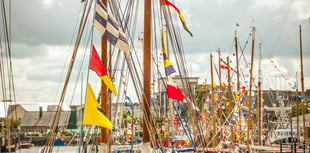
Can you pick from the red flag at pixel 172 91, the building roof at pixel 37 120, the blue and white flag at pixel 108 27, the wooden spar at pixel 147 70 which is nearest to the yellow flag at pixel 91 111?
the blue and white flag at pixel 108 27

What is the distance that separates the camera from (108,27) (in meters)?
12.7

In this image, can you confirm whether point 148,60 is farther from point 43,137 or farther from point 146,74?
point 43,137

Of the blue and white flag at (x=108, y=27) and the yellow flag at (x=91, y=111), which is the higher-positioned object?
the blue and white flag at (x=108, y=27)

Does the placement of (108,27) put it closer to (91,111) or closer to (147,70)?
(91,111)

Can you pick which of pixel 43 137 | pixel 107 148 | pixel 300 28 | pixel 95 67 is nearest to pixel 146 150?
pixel 107 148

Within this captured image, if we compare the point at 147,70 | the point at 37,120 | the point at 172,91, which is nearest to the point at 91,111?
the point at 147,70

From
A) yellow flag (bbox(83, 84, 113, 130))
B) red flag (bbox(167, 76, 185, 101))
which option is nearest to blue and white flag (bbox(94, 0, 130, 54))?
yellow flag (bbox(83, 84, 113, 130))

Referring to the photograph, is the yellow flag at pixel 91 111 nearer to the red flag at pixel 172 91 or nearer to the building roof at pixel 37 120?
the red flag at pixel 172 91

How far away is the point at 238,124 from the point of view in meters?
32.7

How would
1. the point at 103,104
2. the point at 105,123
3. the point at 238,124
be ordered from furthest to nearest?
the point at 238,124 < the point at 103,104 < the point at 105,123

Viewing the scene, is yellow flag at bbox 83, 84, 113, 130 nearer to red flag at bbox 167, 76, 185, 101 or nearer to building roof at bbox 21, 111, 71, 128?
red flag at bbox 167, 76, 185, 101

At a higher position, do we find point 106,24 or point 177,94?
point 106,24

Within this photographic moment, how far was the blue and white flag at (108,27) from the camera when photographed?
12359mm

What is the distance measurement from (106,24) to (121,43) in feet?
2.79
